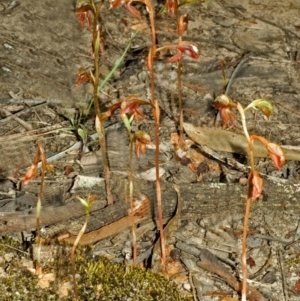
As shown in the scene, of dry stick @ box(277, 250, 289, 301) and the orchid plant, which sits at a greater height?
the orchid plant

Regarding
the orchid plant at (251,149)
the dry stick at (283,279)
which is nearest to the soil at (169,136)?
the dry stick at (283,279)

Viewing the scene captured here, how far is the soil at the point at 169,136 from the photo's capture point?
3039 millimetres

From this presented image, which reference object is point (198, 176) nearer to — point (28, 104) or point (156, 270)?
point (156, 270)

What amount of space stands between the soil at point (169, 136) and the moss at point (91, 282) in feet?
0.26

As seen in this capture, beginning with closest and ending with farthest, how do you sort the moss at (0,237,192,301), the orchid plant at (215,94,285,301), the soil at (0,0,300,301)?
the orchid plant at (215,94,285,301), the moss at (0,237,192,301), the soil at (0,0,300,301)

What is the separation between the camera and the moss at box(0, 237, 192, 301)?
2783mm

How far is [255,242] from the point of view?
121 inches

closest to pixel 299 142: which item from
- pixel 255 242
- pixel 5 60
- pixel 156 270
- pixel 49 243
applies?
pixel 255 242

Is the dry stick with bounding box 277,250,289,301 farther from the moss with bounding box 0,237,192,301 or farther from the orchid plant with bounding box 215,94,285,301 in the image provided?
the moss with bounding box 0,237,192,301

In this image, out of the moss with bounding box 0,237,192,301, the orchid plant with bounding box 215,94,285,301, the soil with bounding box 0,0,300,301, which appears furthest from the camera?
the soil with bounding box 0,0,300,301

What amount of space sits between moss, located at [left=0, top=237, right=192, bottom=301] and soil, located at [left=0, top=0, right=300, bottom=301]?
8 cm

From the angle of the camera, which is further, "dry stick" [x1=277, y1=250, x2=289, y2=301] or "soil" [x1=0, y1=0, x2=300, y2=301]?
"soil" [x1=0, y1=0, x2=300, y2=301]

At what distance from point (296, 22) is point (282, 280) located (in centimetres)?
233

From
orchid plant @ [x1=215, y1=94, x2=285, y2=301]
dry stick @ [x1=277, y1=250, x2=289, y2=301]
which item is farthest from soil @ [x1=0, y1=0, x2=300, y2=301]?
orchid plant @ [x1=215, y1=94, x2=285, y2=301]
